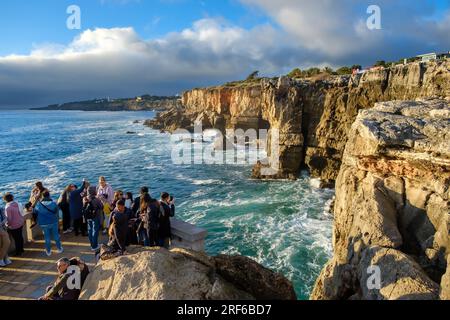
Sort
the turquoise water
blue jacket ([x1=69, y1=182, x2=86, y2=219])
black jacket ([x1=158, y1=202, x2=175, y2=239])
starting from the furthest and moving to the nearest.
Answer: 1. the turquoise water
2. blue jacket ([x1=69, y1=182, x2=86, y2=219])
3. black jacket ([x1=158, y1=202, x2=175, y2=239])

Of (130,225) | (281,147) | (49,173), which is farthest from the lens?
Result: (49,173)

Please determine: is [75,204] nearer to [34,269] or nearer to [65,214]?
[65,214]

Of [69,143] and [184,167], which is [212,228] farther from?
[69,143]

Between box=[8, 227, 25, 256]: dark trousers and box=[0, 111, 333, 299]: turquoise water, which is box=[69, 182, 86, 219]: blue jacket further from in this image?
box=[0, 111, 333, 299]: turquoise water

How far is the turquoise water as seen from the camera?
56.9ft

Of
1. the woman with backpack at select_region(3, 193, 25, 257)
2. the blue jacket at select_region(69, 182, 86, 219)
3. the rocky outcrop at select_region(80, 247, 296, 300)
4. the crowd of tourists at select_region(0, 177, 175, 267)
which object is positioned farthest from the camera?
the blue jacket at select_region(69, 182, 86, 219)

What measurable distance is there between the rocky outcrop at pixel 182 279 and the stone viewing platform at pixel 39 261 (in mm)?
2626

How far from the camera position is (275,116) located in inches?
1362

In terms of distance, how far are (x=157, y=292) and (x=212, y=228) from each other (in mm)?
16847

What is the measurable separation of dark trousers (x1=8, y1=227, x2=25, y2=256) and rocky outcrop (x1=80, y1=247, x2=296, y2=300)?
5198mm

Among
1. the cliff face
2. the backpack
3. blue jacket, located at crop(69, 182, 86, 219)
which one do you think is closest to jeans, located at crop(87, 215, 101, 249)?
the backpack

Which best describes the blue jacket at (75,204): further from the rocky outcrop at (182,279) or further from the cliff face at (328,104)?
the cliff face at (328,104)

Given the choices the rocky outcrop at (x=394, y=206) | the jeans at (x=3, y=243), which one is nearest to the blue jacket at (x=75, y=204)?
the jeans at (x=3, y=243)
